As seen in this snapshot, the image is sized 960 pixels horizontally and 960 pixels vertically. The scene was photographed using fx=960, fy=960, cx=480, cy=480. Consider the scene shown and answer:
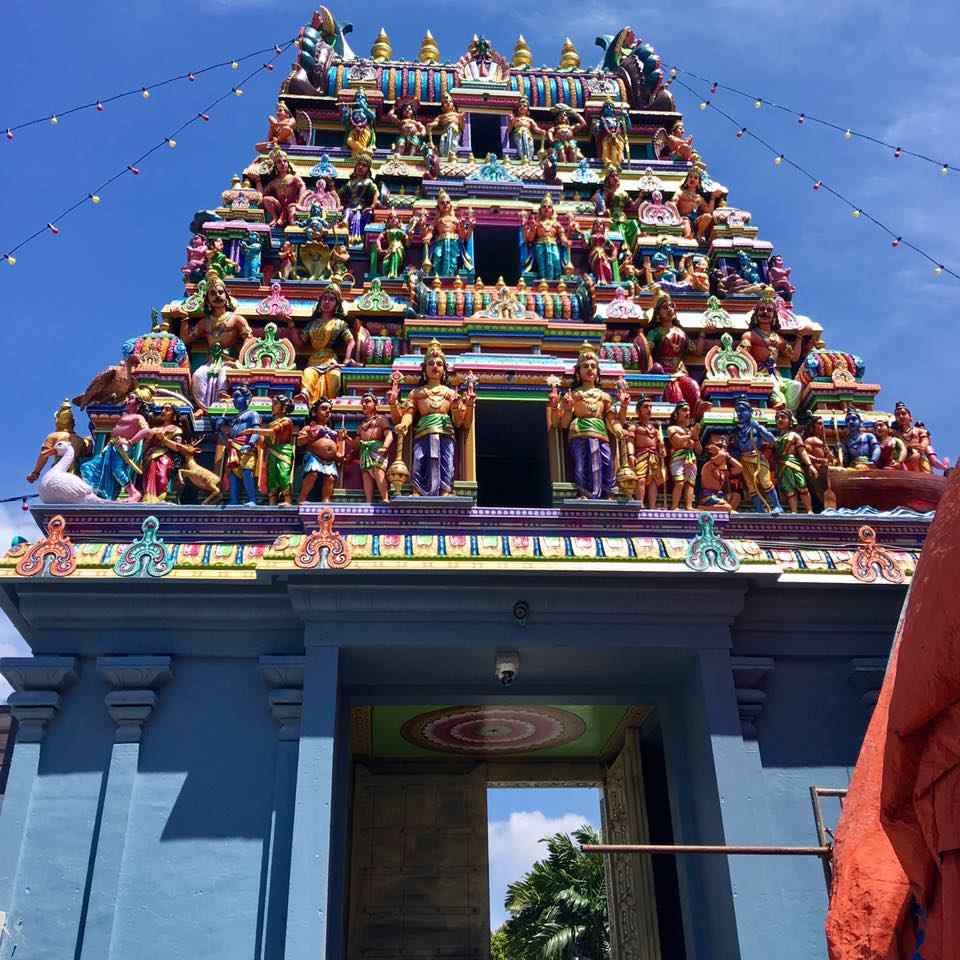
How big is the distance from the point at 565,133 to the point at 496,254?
3240 millimetres

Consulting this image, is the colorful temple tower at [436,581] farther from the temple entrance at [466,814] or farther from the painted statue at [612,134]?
the painted statue at [612,134]

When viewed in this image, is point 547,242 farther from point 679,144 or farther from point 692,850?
point 692,850

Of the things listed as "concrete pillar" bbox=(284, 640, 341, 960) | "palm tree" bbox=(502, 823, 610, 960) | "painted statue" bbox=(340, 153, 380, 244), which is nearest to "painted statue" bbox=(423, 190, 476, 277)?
"painted statue" bbox=(340, 153, 380, 244)

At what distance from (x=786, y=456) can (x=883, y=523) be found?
144cm

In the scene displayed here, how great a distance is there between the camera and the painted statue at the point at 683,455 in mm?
11344

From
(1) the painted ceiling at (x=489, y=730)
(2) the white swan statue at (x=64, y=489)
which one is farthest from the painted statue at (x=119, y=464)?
(1) the painted ceiling at (x=489, y=730)

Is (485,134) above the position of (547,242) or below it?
above

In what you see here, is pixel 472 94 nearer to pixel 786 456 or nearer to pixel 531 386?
pixel 531 386

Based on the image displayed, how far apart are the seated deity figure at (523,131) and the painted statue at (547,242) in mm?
2628

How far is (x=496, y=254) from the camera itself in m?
16.3

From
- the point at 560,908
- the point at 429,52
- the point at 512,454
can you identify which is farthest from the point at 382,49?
the point at 560,908

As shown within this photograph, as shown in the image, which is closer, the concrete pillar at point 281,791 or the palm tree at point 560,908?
the concrete pillar at point 281,791

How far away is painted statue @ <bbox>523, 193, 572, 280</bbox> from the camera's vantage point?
14.3 metres

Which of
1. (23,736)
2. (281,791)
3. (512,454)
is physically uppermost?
(512,454)
